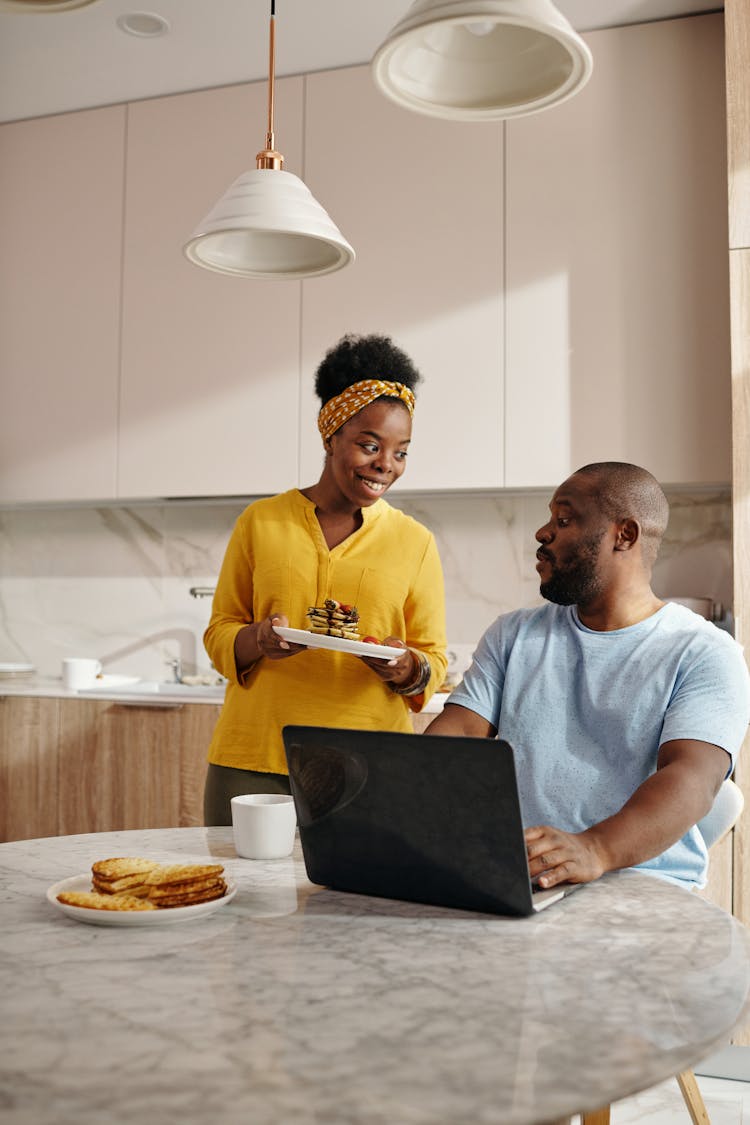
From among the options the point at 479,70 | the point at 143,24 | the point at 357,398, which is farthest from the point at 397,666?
the point at 143,24

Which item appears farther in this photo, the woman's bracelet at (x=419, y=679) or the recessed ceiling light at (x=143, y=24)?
the recessed ceiling light at (x=143, y=24)

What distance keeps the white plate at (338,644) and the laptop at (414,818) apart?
1.91ft

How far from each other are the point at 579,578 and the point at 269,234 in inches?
32.2

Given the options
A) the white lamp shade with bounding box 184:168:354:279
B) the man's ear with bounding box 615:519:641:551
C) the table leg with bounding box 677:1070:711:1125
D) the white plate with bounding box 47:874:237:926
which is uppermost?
the white lamp shade with bounding box 184:168:354:279

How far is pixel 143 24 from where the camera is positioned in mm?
3086

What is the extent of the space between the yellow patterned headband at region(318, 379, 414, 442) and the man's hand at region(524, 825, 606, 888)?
3.29 feet

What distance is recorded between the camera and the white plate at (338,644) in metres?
1.71

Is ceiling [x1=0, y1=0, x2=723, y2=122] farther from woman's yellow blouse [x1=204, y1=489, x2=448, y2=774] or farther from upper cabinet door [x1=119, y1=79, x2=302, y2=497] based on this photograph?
woman's yellow blouse [x1=204, y1=489, x2=448, y2=774]

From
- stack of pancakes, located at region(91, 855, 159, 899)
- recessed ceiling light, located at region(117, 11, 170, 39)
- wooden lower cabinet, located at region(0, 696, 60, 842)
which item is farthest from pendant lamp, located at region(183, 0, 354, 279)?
wooden lower cabinet, located at region(0, 696, 60, 842)

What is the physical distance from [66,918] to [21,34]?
2.92 metres

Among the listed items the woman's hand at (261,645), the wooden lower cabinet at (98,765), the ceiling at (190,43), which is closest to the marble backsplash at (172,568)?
the wooden lower cabinet at (98,765)

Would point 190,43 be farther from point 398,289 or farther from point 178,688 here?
point 178,688

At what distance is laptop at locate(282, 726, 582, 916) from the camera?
0.98m

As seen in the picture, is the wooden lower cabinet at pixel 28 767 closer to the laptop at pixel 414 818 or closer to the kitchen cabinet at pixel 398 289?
the kitchen cabinet at pixel 398 289
